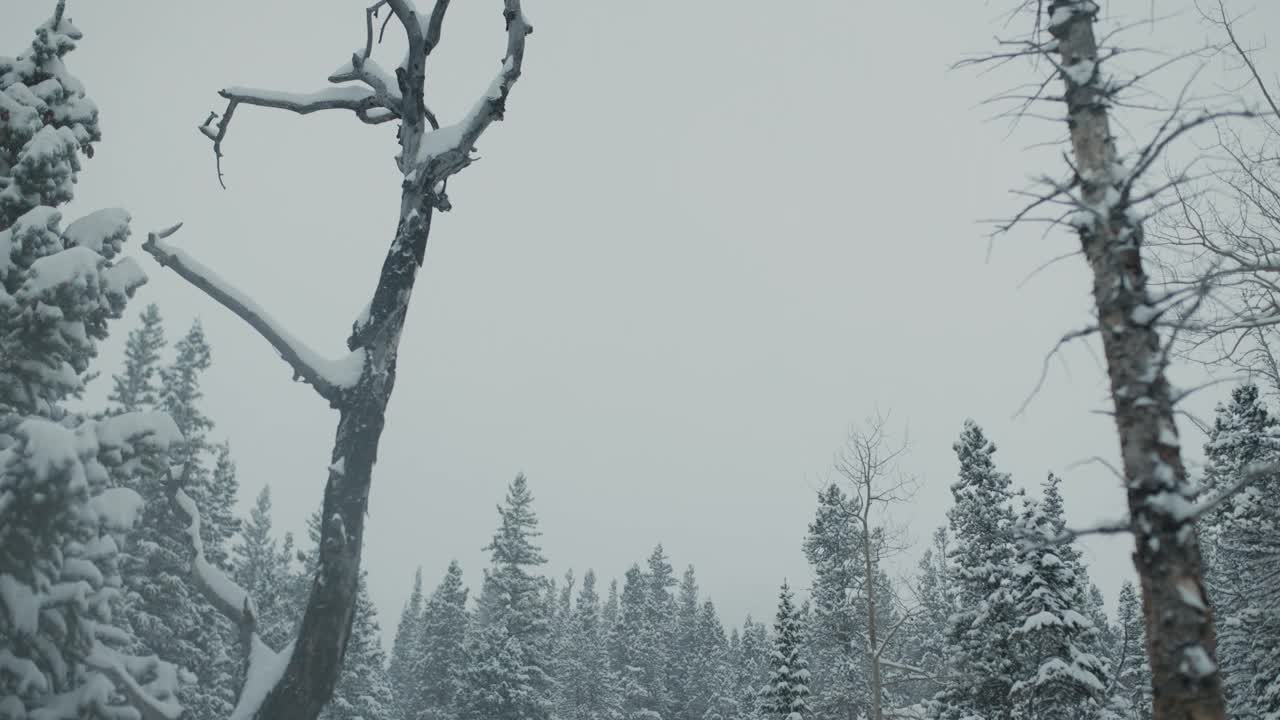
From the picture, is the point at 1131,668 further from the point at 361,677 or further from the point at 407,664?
the point at 407,664

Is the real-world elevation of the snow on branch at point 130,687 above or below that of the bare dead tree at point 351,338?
below

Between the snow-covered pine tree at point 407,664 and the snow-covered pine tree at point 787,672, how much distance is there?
32.8 m

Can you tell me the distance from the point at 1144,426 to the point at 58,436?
8.26 meters

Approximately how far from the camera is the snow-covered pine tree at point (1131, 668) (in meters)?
28.2

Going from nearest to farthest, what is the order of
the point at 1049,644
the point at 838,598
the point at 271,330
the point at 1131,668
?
1. the point at 271,330
2. the point at 1049,644
3. the point at 838,598
4. the point at 1131,668

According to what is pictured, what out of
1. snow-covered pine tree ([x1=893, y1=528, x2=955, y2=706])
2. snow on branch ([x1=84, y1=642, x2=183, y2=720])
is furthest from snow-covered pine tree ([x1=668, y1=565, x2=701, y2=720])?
snow on branch ([x1=84, y1=642, x2=183, y2=720])

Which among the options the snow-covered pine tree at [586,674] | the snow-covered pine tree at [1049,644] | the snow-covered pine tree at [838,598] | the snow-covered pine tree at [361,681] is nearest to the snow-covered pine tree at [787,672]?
the snow-covered pine tree at [838,598]

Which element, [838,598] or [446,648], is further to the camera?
[446,648]

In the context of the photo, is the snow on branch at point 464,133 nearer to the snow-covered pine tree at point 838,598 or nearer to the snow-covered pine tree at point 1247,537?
the snow-covered pine tree at point 1247,537

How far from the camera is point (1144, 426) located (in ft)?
13.2

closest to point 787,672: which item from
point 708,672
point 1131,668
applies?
point 1131,668

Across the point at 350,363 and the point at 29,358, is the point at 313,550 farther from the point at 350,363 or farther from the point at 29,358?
the point at 350,363

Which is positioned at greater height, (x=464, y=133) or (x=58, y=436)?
(x=464, y=133)

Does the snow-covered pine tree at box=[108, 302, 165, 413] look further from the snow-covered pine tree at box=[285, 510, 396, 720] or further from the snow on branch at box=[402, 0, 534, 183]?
the snow on branch at box=[402, 0, 534, 183]
